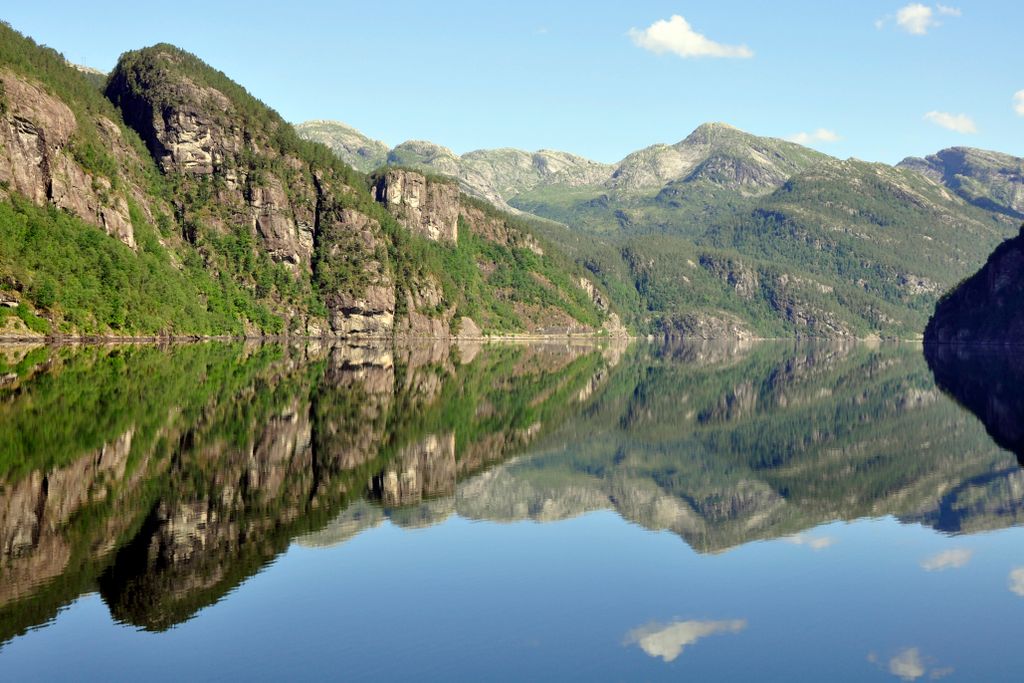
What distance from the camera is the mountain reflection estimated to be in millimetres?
26531

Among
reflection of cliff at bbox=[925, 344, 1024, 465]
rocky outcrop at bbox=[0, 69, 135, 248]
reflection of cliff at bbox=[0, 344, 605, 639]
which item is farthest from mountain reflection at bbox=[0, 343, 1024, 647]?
rocky outcrop at bbox=[0, 69, 135, 248]

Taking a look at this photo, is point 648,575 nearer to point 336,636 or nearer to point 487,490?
point 336,636

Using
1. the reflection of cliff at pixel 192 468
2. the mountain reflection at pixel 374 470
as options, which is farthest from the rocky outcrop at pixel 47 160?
the reflection of cliff at pixel 192 468

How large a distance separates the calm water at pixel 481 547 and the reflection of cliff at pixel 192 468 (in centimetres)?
16

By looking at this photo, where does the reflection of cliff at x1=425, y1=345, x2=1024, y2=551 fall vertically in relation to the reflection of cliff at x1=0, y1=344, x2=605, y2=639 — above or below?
below

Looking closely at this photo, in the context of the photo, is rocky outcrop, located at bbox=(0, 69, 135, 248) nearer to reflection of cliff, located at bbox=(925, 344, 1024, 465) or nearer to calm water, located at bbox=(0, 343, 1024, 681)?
calm water, located at bbox=(0, 343, 1024, 681)

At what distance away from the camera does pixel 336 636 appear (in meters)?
21.9

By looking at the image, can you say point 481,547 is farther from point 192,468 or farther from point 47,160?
point 47,160

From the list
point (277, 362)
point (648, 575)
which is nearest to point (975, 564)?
point (648, 575)

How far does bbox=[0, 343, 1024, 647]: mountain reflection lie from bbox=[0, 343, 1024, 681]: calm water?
0.59 ft

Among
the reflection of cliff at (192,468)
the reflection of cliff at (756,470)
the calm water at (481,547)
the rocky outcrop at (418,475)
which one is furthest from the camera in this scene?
the rocky outcrop at (418,475)

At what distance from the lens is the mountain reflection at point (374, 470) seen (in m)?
26.5

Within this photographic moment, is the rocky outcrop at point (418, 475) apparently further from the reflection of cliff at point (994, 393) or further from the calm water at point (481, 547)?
the reflection of cliff at point (994, 393)

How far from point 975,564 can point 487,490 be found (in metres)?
20.1
